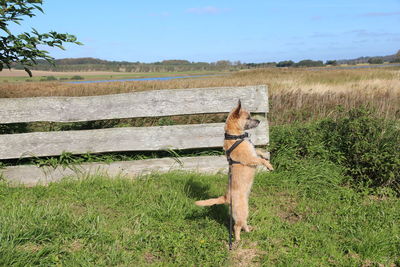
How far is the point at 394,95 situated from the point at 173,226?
923 cm

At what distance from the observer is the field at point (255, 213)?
3176mm

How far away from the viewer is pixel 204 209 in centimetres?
416

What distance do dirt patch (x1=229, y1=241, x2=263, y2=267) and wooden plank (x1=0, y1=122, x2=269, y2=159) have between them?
7.79 ft

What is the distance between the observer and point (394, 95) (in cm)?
966

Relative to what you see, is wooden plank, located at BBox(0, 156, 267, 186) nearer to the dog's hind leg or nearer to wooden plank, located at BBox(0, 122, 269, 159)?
wooden plank, located at BBox(0, 122, 269, 159)

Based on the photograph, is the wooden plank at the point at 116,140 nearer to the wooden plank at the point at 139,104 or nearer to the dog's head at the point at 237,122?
the wooden plank at the point at 139,104

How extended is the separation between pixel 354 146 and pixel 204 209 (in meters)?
2.88

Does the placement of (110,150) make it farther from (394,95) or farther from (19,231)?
(394,95)

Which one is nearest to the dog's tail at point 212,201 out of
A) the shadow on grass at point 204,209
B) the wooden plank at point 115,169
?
the shadow on grass at point 204,209

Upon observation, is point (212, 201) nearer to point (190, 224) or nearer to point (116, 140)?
point (190, 224)

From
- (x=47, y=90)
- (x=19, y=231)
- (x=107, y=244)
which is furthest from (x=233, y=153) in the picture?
(x=47, y=90)

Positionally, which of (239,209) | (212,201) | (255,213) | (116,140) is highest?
(116,140)

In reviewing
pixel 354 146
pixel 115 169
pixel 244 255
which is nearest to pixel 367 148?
pixel 354 146

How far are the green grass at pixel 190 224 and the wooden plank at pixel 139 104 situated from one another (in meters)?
1.20
